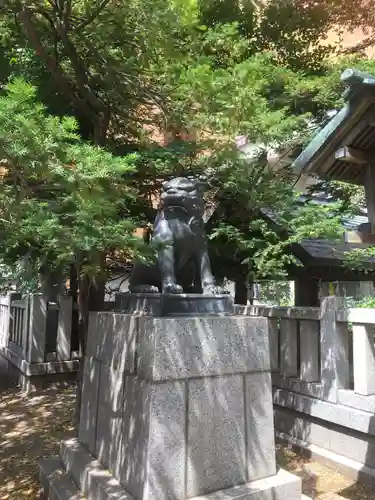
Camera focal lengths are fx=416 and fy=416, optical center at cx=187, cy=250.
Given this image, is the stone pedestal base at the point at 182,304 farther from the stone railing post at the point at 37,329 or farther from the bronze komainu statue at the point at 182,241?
the stone railing post at the point at 37,329

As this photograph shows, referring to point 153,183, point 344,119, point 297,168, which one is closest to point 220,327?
point 297,168

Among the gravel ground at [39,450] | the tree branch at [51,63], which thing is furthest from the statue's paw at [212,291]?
the tree branch at [51,63]

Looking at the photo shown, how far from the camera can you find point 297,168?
11.7 ft

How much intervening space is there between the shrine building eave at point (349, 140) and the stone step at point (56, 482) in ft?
11.4

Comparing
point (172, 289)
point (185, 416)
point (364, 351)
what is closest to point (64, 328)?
point (172, 289)

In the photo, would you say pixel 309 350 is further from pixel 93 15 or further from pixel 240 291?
pixel 93 15

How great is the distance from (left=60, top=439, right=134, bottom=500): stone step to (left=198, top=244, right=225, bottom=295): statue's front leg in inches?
70.2

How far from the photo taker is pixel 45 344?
26.4 ft

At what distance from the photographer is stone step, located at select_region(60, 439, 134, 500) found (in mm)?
3295

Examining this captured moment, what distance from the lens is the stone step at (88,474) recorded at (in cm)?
329

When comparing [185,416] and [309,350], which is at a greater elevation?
[309,350]

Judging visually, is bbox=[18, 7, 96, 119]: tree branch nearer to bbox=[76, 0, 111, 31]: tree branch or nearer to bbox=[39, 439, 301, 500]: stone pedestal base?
bbox=[76, 0, 111, 31]: tree branch

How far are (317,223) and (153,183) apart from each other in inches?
89.7

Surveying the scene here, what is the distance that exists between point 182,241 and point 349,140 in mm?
1688
